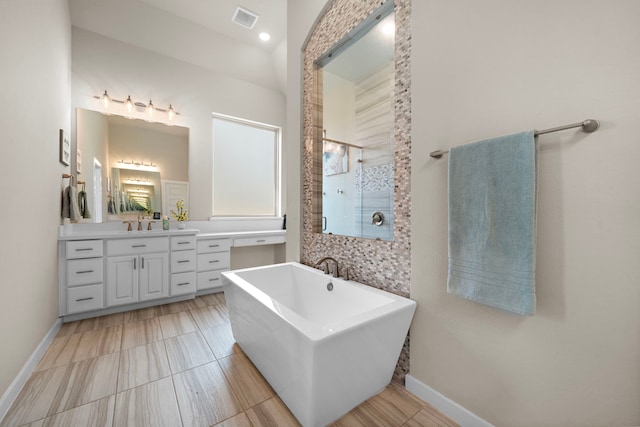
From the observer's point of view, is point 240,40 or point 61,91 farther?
point 240,40

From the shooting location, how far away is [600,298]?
3.01 feet

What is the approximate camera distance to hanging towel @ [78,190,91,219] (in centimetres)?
271

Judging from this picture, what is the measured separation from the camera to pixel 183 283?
9.82 ft

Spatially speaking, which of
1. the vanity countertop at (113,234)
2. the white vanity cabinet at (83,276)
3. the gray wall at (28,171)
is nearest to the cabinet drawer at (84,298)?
the white vanity cabinet at (83,276)

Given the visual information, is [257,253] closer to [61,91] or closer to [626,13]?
[61,91]

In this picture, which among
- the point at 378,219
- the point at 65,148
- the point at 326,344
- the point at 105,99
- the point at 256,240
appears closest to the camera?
the point at 326,344

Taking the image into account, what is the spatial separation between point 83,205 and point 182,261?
3.77 feet

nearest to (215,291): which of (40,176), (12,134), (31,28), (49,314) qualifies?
(49,314)

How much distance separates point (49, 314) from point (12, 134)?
154 centimetres

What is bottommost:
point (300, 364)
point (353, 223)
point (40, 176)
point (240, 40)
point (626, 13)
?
point (300, 364)

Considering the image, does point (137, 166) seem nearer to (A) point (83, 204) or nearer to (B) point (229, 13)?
(A) point (83, 204)

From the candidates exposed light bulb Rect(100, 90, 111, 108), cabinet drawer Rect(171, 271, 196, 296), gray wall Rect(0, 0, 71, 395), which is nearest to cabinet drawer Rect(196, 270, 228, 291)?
cabinet drawer Rect(171, 271, 196, 296)

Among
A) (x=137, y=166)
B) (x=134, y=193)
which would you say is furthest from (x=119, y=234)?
(x=137, y=166)

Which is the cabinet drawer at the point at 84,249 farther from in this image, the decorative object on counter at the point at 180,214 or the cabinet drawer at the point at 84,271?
the decorative object on counter at the point at 180,214
